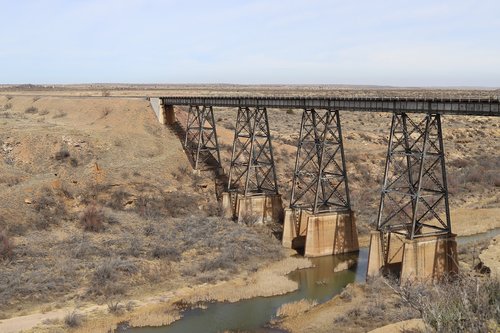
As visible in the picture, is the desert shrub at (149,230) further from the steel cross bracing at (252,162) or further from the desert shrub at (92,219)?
the steel cross bracing at (252,162)

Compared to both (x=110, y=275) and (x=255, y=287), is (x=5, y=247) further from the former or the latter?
(x=255, y=287)

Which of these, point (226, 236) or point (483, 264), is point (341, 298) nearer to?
point (483, 264)

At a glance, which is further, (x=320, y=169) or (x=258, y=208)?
(x=258, y=208)

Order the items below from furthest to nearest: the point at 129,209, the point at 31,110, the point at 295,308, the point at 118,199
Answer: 1. the point at 31,110
2. the point at 118,199
3. the point at 129,209
4. the point at 295,308

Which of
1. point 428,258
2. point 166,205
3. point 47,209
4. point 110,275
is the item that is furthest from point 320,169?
point 47,209

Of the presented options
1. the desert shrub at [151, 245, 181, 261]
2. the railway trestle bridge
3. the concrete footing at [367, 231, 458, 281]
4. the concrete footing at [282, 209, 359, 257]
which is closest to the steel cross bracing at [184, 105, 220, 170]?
the railway trestle bridge

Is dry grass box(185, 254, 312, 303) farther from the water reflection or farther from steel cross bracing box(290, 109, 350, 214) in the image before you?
steel cross bracing box(290, 109, 350, 214)

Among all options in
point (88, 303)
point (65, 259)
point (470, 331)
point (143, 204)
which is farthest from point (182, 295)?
point (470, 331)
